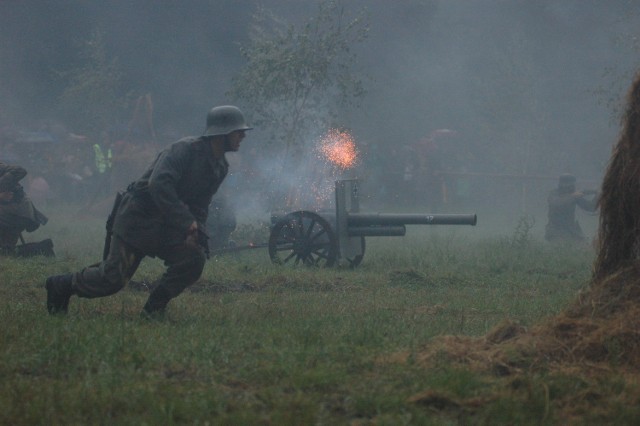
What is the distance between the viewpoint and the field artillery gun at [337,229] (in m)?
12.7

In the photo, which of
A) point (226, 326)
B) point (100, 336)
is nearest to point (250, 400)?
point (100, 336)

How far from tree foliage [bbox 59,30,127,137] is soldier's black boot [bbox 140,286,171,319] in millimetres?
26461

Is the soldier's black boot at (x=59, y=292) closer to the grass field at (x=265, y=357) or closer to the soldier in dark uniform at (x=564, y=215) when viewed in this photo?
the grass field at (x=265, y=357)

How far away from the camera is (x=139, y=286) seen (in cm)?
967

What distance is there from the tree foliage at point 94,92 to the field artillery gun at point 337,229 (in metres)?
21.3

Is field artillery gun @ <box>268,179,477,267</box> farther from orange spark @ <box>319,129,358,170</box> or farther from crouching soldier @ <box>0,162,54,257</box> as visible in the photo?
orange spark @ <box>319,129,358,170</box>

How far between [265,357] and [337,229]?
753 cm

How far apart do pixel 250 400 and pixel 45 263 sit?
7973 mm

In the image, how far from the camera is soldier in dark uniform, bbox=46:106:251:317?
6867mm

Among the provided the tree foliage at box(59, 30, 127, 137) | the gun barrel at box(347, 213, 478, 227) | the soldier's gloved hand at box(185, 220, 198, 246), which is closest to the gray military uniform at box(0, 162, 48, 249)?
the gun barrel at box(347, 213, 478, 227)

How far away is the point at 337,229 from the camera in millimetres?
12805

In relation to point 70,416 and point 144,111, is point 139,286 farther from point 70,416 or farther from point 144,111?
point 144,111

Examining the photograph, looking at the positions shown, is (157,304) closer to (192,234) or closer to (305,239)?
(192,234)

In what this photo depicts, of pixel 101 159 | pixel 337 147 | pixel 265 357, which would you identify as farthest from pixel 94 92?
pixel 265 357
